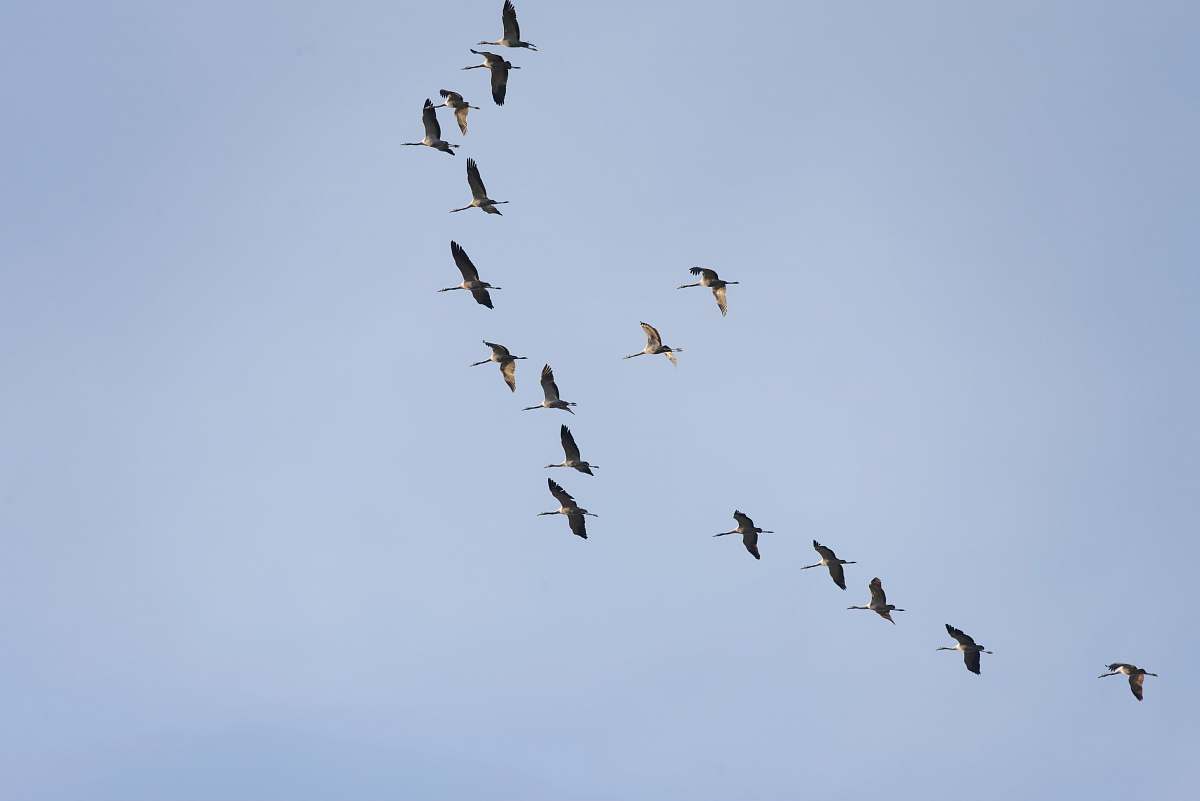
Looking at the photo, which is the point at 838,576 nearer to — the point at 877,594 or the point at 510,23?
the point at 877,594

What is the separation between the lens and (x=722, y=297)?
120 m

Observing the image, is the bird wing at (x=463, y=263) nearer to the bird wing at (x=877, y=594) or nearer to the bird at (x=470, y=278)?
the bird at (x=470, y=278)

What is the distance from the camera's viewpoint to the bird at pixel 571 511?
4727 inches

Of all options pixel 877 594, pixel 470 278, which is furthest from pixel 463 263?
pixel 877 594

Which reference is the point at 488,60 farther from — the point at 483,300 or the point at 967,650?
the point at 967,650

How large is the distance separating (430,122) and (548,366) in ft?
24.6

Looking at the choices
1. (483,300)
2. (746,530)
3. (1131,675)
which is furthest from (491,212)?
(1131,675)

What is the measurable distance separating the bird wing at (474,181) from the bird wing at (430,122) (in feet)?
4.84

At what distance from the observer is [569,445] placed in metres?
120

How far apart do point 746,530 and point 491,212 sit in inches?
446

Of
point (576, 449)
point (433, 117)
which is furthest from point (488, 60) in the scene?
point (576, 449)

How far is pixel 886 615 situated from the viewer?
12144 cm

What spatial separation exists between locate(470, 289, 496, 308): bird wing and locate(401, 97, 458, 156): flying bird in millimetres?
4049

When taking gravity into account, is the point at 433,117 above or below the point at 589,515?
above
